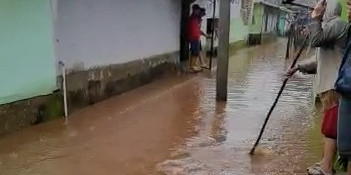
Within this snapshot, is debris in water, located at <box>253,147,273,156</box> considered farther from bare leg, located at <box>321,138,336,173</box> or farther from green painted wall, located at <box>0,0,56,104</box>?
green painted wall, located at <box>0,0,56,104</box>

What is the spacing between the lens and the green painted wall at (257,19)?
29.9 meters

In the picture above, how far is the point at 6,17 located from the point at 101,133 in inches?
89.5

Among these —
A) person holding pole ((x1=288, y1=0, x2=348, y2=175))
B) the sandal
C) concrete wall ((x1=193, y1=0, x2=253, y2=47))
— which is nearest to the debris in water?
the sandal

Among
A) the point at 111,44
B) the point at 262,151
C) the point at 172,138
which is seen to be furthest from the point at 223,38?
the point at 262,151

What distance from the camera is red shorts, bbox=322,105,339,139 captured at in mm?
5184

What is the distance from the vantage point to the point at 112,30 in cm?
1155

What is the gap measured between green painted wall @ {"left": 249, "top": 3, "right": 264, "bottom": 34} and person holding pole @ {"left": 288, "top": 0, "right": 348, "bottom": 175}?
2391 cm

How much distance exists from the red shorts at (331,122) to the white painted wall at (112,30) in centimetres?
534

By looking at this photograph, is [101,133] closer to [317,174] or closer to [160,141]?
[160,141]

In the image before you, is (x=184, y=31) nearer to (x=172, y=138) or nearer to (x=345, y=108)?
(x=172, y=138)

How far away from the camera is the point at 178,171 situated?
6.16 meters

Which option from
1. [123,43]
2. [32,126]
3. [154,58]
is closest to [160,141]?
[32,126]

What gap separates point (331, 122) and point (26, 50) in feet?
16.8

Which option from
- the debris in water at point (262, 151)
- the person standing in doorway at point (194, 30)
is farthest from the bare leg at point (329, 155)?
the person standing in doorway at point (194, 30)
